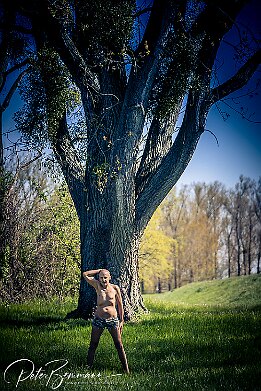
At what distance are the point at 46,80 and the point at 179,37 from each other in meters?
2.26

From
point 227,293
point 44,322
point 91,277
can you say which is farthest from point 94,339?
point 227,293

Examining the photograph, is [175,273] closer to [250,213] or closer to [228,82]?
[250,213]

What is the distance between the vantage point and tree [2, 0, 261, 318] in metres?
6.64

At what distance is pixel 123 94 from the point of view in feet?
24.1

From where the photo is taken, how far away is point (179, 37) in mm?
6922

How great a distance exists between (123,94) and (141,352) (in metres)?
4.22

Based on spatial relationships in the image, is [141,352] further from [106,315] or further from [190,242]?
[190,242]

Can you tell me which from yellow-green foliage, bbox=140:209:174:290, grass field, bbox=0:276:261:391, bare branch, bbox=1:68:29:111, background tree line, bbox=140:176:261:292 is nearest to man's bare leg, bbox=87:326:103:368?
grass field, bbox=0:276:261:391

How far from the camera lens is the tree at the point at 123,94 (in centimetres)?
664

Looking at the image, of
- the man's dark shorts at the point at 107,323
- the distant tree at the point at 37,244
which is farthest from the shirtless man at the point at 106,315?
the distant tree at the point at 37,244

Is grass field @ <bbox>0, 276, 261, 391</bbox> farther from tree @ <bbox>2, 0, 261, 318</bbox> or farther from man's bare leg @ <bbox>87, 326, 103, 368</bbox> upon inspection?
tree @ <bbox>2, 0, 261, 318</bbox>

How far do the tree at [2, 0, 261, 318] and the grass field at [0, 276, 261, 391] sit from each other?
2.67ft

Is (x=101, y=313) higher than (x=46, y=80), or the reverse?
(x=46, y=80)

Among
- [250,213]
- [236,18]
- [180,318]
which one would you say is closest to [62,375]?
[180,318]
